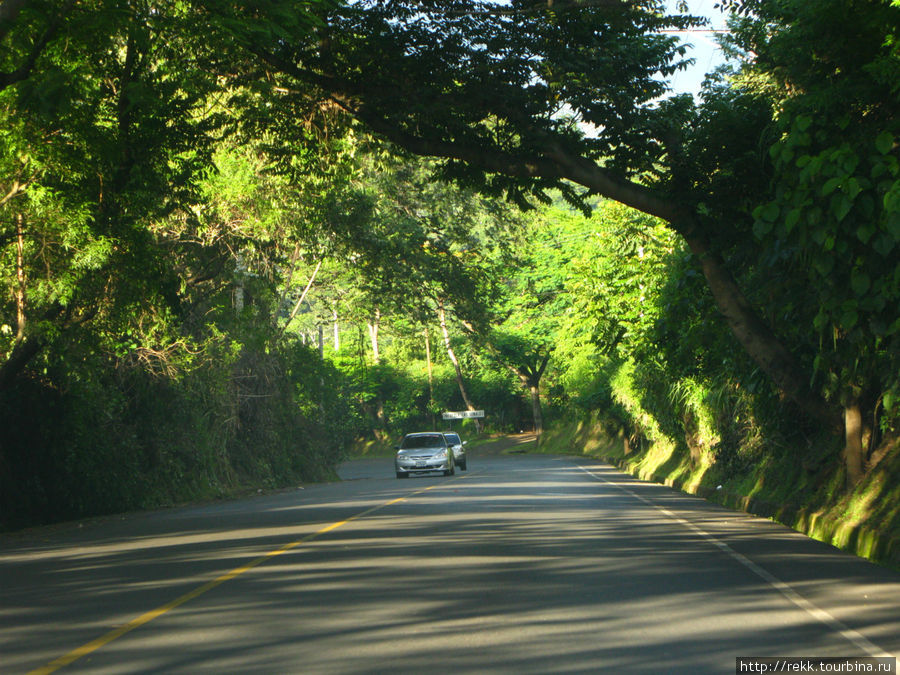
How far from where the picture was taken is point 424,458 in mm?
38469

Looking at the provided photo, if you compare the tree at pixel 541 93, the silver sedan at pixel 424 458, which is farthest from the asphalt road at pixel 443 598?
the silver sedan at pixel 424 458

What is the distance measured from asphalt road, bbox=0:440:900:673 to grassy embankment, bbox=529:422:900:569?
442 millimetres

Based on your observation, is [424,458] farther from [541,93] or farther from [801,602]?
[801,602]

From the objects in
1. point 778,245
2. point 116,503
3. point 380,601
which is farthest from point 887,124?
Result: point 116,503

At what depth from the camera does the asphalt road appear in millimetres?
6965

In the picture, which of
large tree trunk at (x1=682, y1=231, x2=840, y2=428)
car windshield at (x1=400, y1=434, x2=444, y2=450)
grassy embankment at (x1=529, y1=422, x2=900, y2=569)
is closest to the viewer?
grassy embankment at (x1=529, y1=422, x2=900, y2=569)

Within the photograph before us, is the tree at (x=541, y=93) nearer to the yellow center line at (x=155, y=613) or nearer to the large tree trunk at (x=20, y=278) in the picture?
the large tree trunk at (x=20, y=278)

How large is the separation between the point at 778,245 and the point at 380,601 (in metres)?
7.17

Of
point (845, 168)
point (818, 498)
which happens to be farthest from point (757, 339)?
point (845, 168)

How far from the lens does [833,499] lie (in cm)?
1528

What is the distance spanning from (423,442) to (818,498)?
2469 centimetres

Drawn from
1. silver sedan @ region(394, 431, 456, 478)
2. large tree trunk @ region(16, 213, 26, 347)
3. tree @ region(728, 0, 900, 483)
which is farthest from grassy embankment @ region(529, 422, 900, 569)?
large tree trunk @ region(16, 213, 26, 347)

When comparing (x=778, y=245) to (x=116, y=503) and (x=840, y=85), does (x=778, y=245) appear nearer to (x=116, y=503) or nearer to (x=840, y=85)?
(x=840, y=85)

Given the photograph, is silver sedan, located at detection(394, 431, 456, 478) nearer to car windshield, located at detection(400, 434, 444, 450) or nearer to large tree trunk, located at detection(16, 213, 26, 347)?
car windshield, located at detection(400, 434, 444, 450)
